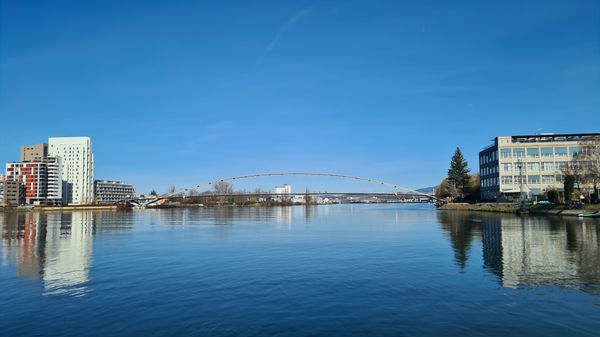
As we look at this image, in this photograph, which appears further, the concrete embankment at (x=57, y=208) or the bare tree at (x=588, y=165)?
the concrete embankment at (x=57, y=208)

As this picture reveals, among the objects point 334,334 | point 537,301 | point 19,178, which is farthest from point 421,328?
point 19,178

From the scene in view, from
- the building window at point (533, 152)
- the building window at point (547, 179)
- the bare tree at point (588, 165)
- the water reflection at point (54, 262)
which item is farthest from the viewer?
the building window at point (533, 152)

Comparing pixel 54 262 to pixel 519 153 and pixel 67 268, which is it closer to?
pixel 67 268

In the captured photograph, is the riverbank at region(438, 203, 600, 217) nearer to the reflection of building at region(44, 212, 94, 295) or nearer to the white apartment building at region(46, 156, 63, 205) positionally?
the reflection of building at region(44, 212, 94, 295)

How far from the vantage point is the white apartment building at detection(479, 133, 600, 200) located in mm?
98312

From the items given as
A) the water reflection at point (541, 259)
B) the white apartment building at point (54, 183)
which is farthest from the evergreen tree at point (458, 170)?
the white apartment building at point (54, 183)

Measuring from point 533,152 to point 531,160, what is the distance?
1.94 m

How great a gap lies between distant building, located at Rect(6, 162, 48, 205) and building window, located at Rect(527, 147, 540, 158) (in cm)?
18305

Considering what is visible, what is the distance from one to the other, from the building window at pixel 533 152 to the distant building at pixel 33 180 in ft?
601

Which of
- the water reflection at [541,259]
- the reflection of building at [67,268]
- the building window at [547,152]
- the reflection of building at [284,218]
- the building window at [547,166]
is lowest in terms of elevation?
the reflection of building at [284,218]

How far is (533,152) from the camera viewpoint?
100500 millimetres

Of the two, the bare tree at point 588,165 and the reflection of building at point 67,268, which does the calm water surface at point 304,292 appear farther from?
the bare tree at point 588,165

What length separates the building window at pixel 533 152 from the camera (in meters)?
100

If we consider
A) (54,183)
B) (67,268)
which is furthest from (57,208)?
(67,268)
